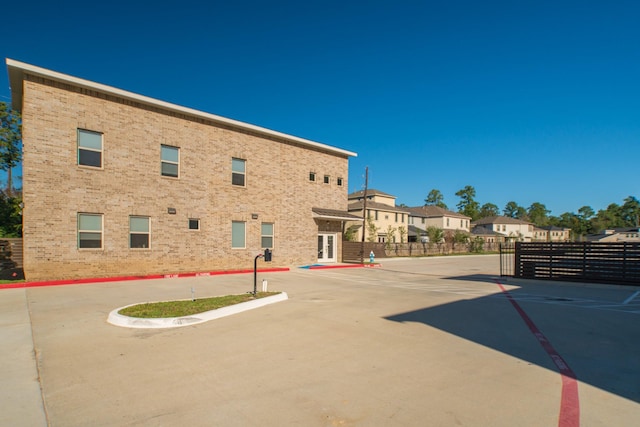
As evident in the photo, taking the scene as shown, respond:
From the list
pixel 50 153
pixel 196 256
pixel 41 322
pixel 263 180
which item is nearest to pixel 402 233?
pixel 263 180

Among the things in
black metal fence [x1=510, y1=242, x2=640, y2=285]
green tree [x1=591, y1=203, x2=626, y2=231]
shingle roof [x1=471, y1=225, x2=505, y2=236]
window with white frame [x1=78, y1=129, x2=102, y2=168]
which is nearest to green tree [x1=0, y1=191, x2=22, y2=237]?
window with white frame [x1=78, y1=129, x2=102, y2=168]

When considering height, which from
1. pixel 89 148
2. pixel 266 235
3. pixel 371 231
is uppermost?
pixel 89 148

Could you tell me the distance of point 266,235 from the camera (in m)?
22.0

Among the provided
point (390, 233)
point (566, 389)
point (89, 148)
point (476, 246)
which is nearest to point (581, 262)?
point (566, 389)

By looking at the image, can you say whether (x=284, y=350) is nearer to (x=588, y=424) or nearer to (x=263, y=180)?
(x=588, y=424)

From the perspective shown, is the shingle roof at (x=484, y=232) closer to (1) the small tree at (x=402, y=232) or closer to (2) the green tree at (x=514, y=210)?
(1) the small tree at (x=402, y=232)

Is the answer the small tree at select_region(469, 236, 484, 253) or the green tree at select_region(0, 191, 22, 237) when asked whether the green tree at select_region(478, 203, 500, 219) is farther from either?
the green tree at select_region(0, 191, 22, 237)

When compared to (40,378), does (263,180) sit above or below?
above

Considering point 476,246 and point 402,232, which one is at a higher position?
point 402,232

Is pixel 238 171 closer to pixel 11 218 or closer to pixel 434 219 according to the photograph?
pixel 11 218

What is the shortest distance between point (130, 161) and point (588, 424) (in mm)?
17724

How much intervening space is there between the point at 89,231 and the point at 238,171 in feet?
26.1

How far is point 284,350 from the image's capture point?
20.3 feet

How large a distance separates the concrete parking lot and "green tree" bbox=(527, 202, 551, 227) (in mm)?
147632
